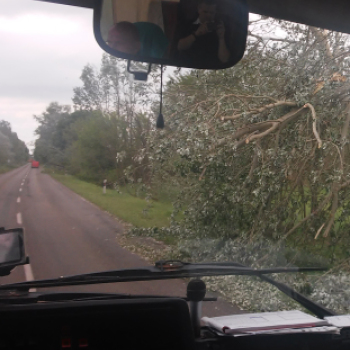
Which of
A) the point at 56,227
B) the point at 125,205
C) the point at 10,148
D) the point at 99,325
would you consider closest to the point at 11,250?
the point at 99,325

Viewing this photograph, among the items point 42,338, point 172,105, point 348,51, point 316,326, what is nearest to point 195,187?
point 172,105

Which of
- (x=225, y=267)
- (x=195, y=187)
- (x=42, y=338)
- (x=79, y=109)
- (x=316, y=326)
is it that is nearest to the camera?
(x=42, y=338)

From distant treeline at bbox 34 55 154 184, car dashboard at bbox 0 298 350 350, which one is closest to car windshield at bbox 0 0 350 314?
distant treeline at bbox 34 55 154 184

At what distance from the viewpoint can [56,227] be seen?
586cm

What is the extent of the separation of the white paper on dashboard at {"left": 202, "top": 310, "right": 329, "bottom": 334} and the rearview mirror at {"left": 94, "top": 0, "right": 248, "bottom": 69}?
1588mm

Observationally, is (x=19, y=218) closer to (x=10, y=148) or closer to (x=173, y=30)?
(x=10, y=148)

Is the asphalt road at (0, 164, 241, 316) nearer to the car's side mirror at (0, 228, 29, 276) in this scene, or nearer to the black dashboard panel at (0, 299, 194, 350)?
the car's side mirror at (0, 228, 29, 276)

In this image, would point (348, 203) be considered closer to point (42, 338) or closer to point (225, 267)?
point (225, 267)

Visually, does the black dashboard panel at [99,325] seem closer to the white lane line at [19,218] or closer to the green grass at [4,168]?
the white lane line at [19,218]

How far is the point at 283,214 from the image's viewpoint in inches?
261

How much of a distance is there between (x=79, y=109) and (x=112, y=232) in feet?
5.38

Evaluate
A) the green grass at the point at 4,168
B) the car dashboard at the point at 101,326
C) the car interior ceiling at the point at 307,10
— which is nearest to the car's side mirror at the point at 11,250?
the car dashboard at the point at 101,326

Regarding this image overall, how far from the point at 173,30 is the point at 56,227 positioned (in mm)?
3733

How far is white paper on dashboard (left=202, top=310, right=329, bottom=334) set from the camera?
8.78 ft
